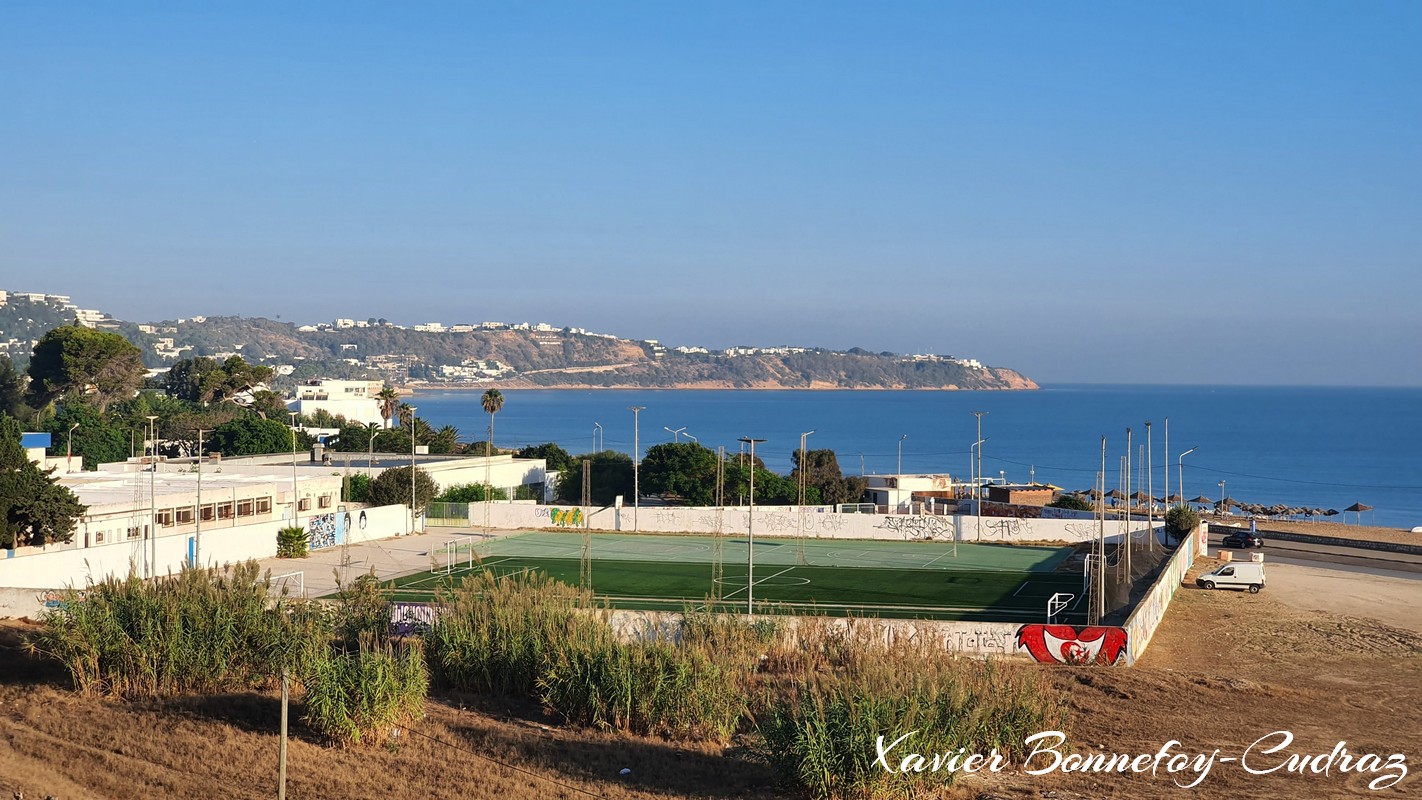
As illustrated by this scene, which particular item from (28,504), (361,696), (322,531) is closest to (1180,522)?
(322,531)

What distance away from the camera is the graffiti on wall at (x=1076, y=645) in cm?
3139

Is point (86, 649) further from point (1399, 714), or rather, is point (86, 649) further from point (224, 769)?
point (1399, 714)

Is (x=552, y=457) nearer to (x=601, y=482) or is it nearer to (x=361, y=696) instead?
(x=601, y=482)

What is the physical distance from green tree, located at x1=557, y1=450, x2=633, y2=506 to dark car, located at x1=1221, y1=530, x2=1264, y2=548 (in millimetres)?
40091

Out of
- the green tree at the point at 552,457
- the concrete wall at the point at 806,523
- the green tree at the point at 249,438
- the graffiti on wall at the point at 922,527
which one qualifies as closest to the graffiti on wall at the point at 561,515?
the concrete wall at the point at 806,523

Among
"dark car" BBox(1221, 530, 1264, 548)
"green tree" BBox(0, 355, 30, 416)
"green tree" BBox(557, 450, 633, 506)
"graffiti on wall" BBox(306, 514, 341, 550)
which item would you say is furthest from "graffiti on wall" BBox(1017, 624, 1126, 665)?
"green tree" BBox(0, 355, 30, 416)

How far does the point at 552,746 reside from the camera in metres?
21.9

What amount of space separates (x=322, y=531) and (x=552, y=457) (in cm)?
3551

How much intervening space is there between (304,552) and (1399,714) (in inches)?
1710

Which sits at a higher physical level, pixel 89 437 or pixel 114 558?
pixel 89 437

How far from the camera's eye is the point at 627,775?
20.2 metres

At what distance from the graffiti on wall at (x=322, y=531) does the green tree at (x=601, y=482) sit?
1083 inches

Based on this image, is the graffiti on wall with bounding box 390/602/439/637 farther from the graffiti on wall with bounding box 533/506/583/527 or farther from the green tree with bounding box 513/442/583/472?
the green tree with bounding box 513/442/583/472

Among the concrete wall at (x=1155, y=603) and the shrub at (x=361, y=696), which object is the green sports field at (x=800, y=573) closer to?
the concrete wall at (x=1155, y=603)
